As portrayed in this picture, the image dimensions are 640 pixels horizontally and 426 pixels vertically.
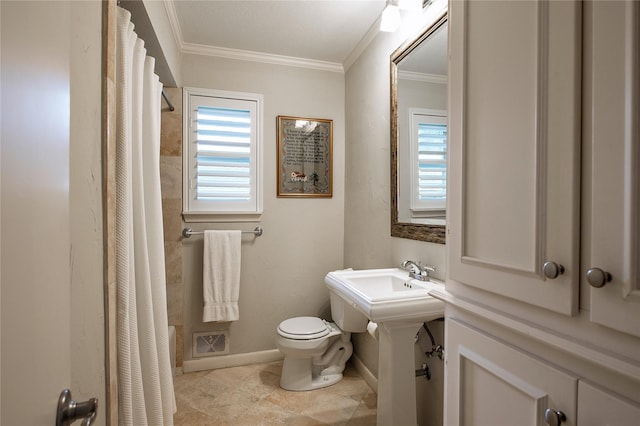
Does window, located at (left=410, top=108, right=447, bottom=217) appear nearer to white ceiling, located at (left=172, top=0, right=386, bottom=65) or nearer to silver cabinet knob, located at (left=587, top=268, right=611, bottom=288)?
white ceiling, located at (left=172, top=0, right=386, bottom=65)

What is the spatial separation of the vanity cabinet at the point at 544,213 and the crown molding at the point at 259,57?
198cm

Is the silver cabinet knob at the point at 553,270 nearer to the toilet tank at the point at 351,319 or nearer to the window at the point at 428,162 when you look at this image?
the window at the point at 428,162

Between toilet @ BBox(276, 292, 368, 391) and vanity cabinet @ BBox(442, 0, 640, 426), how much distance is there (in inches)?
51.4

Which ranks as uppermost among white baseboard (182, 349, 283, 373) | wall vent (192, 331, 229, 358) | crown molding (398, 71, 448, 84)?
crown molding (398, 71, 448, 84)

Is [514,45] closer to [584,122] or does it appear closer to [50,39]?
[584,122]

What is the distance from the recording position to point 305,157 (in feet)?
8.89

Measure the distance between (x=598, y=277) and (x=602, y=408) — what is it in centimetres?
23

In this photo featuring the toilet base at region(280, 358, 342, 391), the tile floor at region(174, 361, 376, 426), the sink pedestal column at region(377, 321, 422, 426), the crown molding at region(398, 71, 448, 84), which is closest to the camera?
the sink pedestal column at region(377, 321, 422, 426)

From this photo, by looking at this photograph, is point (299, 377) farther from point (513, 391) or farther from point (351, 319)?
point (513, 391)

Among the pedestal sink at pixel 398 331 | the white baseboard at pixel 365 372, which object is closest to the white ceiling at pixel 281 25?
the pedestal sink at pixel 398 331

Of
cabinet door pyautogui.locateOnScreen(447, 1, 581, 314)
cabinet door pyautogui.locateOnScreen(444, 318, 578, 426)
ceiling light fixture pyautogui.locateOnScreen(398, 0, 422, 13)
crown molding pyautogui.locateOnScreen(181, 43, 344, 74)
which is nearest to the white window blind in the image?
ceiling light fixture pyautogui.locateOnScreen(398, 0, 422, 13)

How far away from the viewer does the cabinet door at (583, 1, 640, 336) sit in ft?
1.61

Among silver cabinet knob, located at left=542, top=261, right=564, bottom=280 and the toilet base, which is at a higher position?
silver cabinet knob, located at left=542, top=261, right=564, bottom=280

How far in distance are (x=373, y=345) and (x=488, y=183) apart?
179 centimetres
